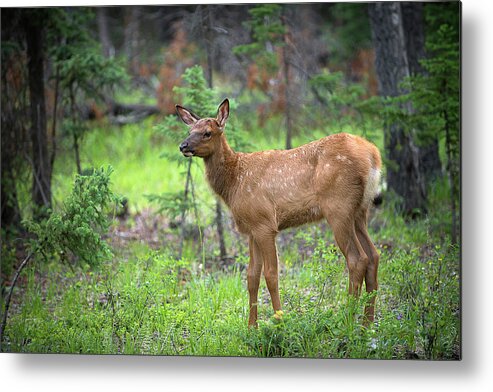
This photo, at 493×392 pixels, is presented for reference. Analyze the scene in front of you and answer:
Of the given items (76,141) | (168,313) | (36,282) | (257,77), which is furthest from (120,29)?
(168,313)

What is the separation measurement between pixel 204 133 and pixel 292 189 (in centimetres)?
79

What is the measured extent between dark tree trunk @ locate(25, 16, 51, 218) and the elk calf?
2563 millimetres

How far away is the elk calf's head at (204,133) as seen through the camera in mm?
6242

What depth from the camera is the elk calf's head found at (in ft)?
20.5

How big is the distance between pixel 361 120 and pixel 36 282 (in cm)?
364

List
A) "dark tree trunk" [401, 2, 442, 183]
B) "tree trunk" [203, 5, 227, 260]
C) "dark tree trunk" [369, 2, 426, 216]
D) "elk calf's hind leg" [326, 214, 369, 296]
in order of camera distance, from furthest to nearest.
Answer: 1. "dark tree trunk" [401, 2, 442, 183]
2. "dark tree trunk" [369, 2, 426, 216]
3. "tree trunk" [203, 5, 227, 260]
4. "elk calf's hind leg" [326, 214, 369, 296]

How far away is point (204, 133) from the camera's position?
6.30 m

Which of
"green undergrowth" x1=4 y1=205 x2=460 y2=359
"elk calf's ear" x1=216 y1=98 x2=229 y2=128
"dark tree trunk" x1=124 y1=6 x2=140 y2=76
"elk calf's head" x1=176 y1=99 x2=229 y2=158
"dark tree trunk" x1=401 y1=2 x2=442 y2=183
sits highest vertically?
"dark tree trunk" x1=124 y1=6 x2=140 y2=76

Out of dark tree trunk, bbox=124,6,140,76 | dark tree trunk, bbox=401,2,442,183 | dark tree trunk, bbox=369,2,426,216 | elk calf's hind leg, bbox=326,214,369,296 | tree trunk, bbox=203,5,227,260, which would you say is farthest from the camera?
dark tree trunk, bbox=124,6,140,76

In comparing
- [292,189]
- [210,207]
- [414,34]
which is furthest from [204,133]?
[414,34]

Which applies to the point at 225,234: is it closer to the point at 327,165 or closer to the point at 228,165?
the point at 228,165

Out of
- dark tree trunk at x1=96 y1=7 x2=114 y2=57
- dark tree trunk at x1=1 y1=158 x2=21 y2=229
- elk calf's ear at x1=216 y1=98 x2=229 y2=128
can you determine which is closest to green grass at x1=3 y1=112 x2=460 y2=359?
dark tree trunk at x1=1 y1=158 x2=21 y2=229

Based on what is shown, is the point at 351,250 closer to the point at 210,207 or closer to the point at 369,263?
the point at 369,263

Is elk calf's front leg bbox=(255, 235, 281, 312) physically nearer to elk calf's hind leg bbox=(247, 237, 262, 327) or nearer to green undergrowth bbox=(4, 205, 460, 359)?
elk calf's hind leg bbox=(247, 237, 262, 327)
